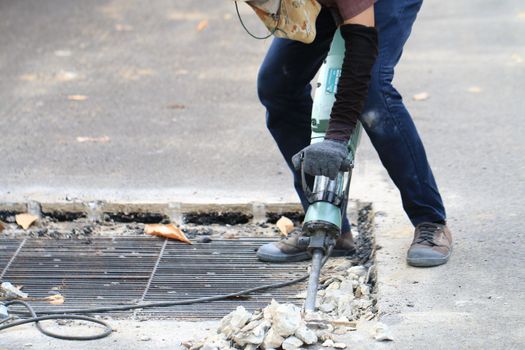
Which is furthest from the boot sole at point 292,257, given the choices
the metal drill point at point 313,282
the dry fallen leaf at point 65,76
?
the dry fallen leaf at point 65,76

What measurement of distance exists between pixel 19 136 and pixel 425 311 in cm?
325

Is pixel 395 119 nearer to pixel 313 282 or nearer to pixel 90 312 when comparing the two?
pixel 313 282

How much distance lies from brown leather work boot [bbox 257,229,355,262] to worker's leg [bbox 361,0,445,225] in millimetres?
434

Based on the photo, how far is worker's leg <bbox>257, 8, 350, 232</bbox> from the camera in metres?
4.06

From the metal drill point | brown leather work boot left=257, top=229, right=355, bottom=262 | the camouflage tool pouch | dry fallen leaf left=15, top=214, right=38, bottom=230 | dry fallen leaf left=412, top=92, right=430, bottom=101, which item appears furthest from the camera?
dry fallen leaf left=412, top=92, right=430, bottom=101

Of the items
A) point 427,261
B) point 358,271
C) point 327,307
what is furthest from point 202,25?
point 327,307

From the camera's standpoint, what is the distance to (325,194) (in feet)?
12.2

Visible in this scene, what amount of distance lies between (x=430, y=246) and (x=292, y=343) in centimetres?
100

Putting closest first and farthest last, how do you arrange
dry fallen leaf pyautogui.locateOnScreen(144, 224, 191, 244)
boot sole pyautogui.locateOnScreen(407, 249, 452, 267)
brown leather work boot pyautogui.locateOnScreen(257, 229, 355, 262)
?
boot sole pyautogui.locateOnScreen(407, 249, 452, 267)
brown leather work boot pyautogui.locateOnScreen(257, 229, 355, 262)
dry fallen leaf pyautogui.locateOnScreen(144, 224, 191, 244)

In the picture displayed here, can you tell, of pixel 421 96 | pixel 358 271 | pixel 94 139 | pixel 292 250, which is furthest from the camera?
pixel 421 96

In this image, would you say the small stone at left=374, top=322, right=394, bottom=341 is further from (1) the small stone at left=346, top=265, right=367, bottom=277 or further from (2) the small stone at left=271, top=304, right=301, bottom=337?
(1) the small stone at left=346, top=265, right=367, bottom=277

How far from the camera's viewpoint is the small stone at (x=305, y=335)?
11.0 feet

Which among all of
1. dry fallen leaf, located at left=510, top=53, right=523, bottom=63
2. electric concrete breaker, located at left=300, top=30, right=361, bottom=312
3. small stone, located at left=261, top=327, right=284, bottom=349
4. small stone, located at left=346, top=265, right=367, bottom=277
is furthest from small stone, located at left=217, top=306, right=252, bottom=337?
dry fallen leaf, located at left=510, top=53, right=523, bottom=63

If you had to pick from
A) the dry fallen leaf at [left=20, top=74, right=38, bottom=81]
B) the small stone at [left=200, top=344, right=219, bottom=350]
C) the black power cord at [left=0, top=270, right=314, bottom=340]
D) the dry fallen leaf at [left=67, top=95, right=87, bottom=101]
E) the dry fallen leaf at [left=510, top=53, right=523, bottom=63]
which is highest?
the dry fallen leaf at [left=510, top=53, right=523, bottom=63]
